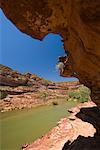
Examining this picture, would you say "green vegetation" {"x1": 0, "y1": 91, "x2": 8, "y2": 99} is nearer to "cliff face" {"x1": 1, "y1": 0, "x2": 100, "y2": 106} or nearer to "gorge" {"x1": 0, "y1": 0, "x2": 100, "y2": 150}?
"gorge" {"x1": 0, "y1": 0, "x2": 100, "y2": 150}

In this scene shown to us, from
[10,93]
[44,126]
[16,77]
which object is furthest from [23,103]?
[44,126]

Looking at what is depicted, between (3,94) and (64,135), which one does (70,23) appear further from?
(3,94)

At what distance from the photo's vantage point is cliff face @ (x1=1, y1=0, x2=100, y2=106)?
6.04 metres

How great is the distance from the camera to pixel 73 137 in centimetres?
1329

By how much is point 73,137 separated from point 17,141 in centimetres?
552

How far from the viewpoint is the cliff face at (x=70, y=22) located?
604 cm

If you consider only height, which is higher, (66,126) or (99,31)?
(99,31)

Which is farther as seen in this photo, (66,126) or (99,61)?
(66,126)

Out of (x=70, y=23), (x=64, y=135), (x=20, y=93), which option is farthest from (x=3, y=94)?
(x=70, y=23)

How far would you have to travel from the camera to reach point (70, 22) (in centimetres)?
729

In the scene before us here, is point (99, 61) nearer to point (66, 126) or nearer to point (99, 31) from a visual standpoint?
point (99, 31)

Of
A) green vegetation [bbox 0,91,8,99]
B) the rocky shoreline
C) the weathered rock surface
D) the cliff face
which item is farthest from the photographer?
green vegetation [bbox 0,91,8,99]

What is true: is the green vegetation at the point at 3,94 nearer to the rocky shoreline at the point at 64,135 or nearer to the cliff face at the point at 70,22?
the rocky shoreline at the point at 64,135

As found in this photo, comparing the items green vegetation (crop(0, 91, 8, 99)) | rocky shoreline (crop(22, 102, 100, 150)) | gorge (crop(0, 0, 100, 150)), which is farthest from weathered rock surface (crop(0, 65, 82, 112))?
gorge (crop(0, 0, 100, 150))
